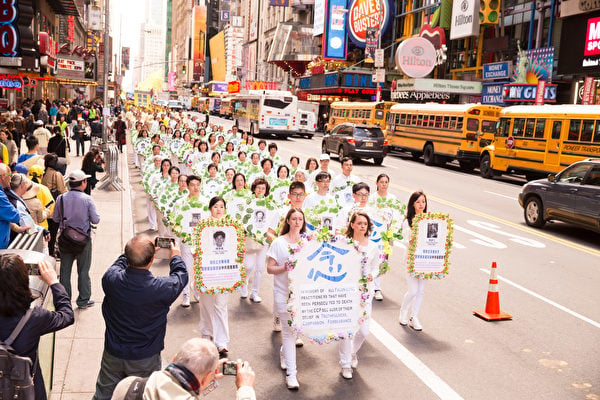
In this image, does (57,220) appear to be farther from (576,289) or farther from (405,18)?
(405,18)

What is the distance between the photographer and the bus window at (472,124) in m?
29.8

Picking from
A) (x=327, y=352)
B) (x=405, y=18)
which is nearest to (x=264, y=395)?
(x=327, y=352)

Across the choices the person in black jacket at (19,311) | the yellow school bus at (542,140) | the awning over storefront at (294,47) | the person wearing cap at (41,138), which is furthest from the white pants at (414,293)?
the awning over storefront at (294,47)

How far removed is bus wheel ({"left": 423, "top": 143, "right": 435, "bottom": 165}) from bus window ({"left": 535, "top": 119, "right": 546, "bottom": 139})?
8.05m

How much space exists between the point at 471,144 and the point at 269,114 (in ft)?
68.7

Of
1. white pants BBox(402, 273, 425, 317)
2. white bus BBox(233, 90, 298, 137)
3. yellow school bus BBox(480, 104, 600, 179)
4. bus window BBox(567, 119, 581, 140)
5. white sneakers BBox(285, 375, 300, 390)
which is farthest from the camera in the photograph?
white bus BBox(233, 90, 298, 137)

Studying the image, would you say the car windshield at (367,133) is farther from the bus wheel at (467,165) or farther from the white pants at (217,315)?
the white pants at (217,315)

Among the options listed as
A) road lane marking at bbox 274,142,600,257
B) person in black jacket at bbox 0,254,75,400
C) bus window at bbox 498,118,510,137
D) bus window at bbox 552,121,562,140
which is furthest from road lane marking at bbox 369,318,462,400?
bus window at bbox 498,118,510,137

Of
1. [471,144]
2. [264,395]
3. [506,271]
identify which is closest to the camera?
[264,395]

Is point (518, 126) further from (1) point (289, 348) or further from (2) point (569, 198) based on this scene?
(1) point (289, 348)

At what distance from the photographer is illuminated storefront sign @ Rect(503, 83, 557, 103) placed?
117 ft

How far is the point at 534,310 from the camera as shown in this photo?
914 centimetres

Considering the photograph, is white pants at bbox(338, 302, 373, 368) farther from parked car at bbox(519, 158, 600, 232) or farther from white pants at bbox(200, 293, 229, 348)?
parked car at bbox(519, 158, 600, 232)

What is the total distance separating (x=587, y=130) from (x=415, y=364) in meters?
18.3
